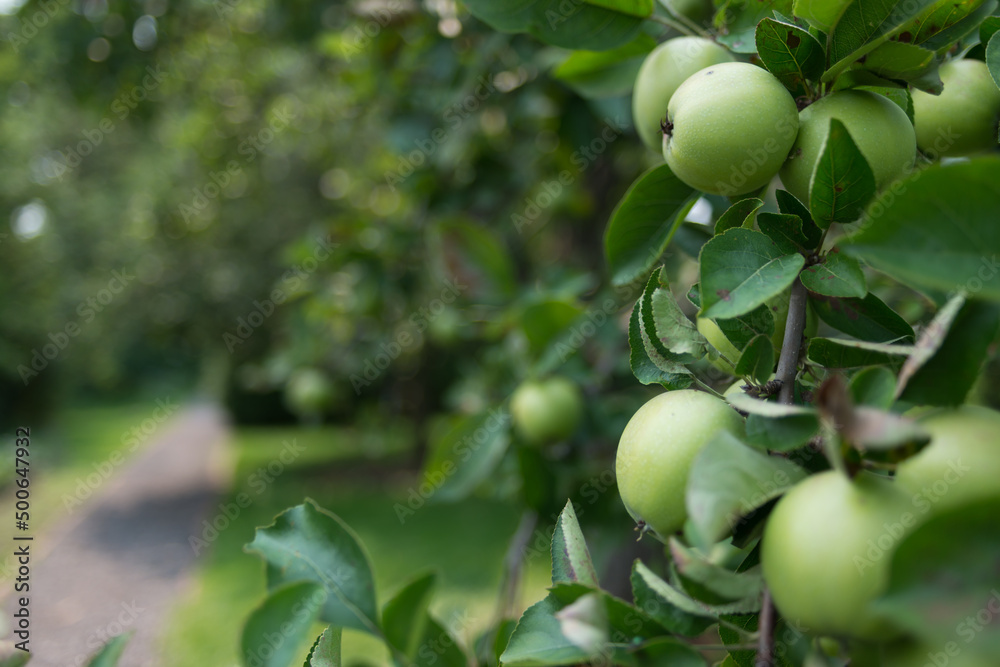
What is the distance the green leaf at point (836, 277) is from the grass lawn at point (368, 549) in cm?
231

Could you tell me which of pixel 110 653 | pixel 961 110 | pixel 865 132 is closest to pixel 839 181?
pixel 865 132

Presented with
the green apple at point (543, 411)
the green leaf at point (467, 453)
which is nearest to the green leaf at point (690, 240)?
the green apple at point (543, 411)

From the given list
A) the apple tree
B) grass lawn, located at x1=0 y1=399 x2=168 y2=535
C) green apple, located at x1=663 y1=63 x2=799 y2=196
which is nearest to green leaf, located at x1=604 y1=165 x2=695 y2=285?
the apple tree

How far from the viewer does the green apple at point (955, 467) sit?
0.42 meters

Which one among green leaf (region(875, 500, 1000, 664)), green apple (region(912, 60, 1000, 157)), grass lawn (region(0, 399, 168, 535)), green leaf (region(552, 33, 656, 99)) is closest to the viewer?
green leaf (region(875, 500, 1000, 664))

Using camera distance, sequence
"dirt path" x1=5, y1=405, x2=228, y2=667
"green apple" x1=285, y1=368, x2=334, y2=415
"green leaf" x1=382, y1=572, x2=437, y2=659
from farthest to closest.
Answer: "dirt path" x1=5, y1=405, x2=228, y2=667
"green apple" x1=285, y1=368, x2=334, y2=415
"green leaf" x1=382, y1=572, x2=437, y2=659

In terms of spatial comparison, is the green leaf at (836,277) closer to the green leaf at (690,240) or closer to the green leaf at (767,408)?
the green leaf at (767,408)

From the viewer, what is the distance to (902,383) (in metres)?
0.46

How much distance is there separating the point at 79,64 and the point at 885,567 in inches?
139

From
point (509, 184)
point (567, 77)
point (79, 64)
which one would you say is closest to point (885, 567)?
point (567, 77)

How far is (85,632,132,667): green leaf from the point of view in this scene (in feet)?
2.40

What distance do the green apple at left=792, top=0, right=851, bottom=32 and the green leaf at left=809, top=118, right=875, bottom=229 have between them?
153 millimetres

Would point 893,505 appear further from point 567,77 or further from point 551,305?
point 551,305

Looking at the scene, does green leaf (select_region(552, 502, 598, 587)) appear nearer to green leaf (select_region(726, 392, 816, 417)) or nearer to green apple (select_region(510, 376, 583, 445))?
green leaf (select_region(726, 392, 816, 417))
